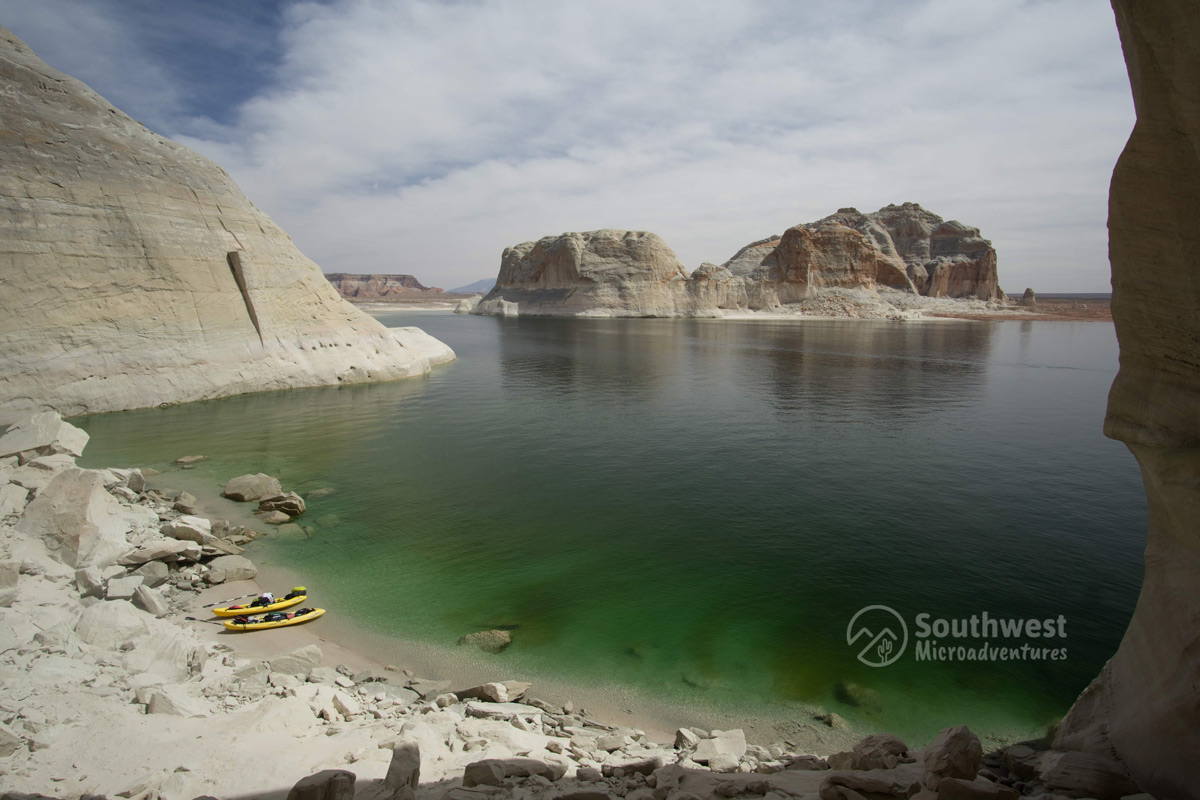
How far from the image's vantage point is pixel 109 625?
739 cm

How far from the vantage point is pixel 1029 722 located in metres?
7.65

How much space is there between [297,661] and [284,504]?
731 cm

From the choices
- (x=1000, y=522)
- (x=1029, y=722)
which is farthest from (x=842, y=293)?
(x=1029, y=722)

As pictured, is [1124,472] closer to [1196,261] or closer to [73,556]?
[1196,261]

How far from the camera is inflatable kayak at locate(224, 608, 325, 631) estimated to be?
8969 millimetres

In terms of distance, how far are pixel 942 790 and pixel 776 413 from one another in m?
22.6

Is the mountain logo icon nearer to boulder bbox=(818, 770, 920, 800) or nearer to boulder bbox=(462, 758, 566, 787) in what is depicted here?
boulder bbox=(818, 770, 920, 800)

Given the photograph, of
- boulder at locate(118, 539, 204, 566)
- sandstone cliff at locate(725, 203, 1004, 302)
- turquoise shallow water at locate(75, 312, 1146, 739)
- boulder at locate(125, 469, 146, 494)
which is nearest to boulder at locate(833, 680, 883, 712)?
turquoise shallow water at locate(75, 312, 1146, 739)

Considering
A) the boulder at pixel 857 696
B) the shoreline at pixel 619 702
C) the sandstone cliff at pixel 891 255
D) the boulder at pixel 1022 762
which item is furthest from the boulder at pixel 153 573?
the sandstone cliff at pixel 891 255

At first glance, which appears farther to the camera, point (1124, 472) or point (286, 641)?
point (1124, 472)

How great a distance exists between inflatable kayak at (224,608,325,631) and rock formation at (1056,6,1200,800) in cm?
1056

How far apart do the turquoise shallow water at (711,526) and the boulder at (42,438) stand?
344 cm

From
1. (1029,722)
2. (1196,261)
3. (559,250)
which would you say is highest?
(559,250)

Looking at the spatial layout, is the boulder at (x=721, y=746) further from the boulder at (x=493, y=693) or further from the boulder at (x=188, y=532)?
the boulder at (x=188, y=532)
